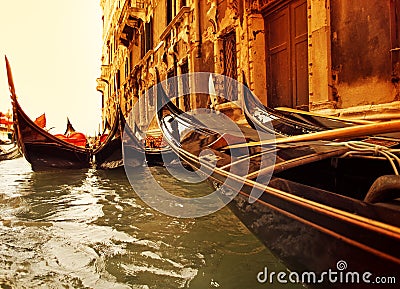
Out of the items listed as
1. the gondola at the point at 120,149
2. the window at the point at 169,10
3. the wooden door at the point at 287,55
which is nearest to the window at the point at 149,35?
the window at the point at 169,10

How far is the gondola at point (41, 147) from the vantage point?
20.5ft

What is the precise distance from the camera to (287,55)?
4930 millimetres

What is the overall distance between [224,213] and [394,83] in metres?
2.14

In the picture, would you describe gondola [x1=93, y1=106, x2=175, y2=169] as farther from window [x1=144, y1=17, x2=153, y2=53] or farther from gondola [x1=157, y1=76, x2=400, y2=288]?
window [x1=144, y1=17, x2=153, y2=53]

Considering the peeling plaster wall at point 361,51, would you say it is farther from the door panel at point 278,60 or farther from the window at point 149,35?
the window at point 149,35

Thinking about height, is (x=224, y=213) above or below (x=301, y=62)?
below

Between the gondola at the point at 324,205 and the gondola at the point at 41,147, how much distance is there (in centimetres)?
523

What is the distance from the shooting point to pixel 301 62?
4652mm

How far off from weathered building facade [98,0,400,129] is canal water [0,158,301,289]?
2.14 m

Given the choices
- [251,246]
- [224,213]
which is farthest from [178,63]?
[251,246]

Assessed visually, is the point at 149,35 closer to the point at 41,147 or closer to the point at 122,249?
the point at 41,147

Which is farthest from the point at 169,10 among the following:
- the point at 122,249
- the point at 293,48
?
the point at 122,249

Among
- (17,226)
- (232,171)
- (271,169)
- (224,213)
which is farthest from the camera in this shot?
(224,213)

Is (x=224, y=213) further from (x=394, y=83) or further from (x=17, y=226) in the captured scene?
(x=394, y=83)
